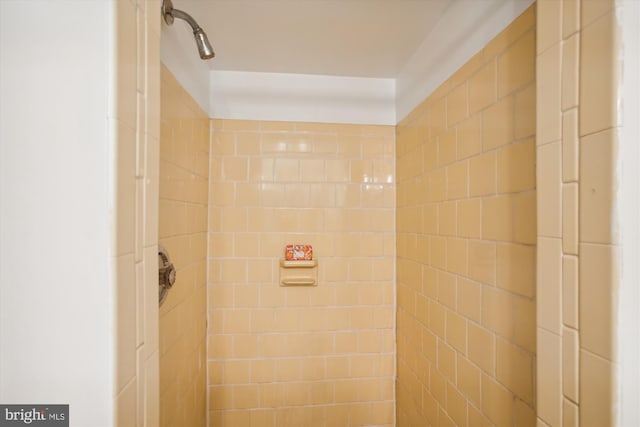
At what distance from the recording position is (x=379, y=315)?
1736 mm

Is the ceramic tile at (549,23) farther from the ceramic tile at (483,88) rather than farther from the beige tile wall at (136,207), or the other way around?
the beige tile wall at (136,207)

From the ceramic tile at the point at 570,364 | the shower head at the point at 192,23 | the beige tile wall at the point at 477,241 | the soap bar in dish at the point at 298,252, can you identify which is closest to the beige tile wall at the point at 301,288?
the soap bar in dish at the point at 298,252

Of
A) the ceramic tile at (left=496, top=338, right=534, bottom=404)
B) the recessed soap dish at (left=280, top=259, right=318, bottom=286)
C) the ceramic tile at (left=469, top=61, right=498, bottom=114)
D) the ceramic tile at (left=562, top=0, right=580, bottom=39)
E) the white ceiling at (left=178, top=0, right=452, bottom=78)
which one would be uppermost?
the white ceiling at (left=178, top=0, right=452, bottom=78)

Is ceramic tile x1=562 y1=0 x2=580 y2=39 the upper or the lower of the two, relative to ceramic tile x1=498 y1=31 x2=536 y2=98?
lower

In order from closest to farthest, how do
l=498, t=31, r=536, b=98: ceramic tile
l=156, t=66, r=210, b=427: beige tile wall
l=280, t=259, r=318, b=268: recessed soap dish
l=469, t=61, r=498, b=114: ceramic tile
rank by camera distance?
l=498, t=31, r=536, b=98: ceramic tile < l=469, t=61, r=498, b=114: ceramic tile < l=156, t=66, r=210, b=427: beige tile wall < l=280, t=259, r=318, b=268: recessed soap dish

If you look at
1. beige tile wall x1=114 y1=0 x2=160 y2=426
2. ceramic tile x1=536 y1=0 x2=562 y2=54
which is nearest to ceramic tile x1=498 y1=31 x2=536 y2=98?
ceramic tile x1=536 y1=0 x2=562 y2=54

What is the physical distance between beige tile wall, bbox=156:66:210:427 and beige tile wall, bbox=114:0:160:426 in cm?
55

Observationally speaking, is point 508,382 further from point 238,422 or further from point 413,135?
point 238,422

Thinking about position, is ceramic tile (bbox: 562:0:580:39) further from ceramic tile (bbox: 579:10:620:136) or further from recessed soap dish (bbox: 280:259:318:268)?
recessed soap dish (bbox: 280:259:318:268)

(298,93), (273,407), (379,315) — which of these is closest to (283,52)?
(298,93)

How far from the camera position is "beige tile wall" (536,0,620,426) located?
0.44 metres

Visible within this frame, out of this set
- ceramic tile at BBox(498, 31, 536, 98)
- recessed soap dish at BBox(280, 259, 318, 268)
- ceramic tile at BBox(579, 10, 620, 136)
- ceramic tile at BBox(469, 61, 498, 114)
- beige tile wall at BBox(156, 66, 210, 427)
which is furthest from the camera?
recessed soap dish at BBox(280, 259, 318, 268)

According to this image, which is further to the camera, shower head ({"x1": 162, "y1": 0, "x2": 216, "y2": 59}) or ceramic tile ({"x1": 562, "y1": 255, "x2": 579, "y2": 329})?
shower head ({"x1": 162, "y1": 0, "x2": 216, "y2": 59})

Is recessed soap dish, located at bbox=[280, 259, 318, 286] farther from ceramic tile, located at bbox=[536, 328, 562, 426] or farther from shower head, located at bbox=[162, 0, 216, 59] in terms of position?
ceramic tile, located at bbox=[536, 328, 562, 426]
